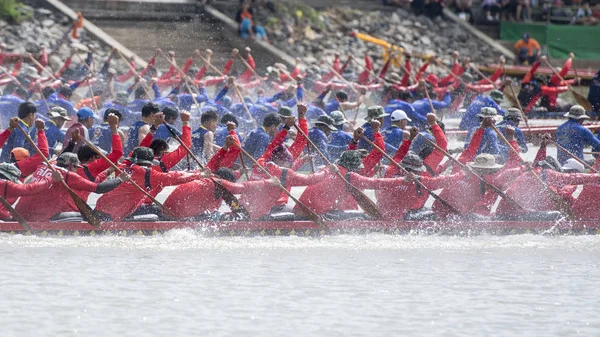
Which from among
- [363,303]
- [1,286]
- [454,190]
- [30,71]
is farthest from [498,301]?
[30,71]

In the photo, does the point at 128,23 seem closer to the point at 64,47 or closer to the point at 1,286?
the point at 64,47

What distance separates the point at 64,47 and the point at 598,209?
61.7ft

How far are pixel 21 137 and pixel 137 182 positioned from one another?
2982 mm

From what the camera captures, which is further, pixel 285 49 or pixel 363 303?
pixel 285 49

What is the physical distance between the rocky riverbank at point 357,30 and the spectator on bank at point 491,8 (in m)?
1.18

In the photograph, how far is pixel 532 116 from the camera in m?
29.5

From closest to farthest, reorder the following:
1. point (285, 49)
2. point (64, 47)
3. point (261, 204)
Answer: point (261, 204), point (64, 47), point (285, 49)

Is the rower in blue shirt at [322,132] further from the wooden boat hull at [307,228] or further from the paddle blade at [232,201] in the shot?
the paddle blade at [232,201]

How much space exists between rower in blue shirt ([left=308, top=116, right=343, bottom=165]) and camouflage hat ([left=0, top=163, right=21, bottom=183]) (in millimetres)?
4593

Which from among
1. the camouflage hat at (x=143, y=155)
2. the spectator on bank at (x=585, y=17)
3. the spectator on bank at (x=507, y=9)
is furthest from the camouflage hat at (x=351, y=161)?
the spectator on bank at (x=507, y=9)

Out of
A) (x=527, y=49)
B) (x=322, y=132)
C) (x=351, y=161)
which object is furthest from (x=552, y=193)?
(x=527, y=49)

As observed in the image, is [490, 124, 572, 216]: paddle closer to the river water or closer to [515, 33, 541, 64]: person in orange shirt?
the river water

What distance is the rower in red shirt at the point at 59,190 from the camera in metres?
14.1

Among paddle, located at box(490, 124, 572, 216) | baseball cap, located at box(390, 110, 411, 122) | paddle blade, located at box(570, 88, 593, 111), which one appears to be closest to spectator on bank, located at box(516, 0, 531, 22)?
paddle blade, located at box(570, 88, 593, 111)
